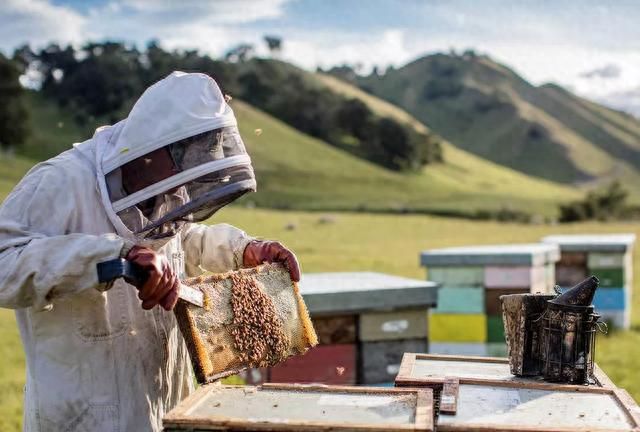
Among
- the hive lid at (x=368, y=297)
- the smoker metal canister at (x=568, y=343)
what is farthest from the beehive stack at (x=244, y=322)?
the hive lid at (x=368, y=297)

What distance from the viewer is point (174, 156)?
308 centimetres

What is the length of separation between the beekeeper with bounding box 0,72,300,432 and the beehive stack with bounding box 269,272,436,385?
2717mm

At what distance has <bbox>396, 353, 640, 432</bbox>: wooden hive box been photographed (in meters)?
2.49

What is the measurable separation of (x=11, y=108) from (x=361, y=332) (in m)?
56.4

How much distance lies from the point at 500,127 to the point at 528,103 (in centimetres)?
1867

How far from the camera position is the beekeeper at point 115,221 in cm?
304

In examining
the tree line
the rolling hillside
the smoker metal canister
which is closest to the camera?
the smoker metal canister

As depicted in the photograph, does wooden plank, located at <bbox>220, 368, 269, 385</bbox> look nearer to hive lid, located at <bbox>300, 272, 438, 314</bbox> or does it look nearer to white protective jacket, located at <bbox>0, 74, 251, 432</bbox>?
hive lid, located at <bbox>300, 272, 438, 314</bbox>

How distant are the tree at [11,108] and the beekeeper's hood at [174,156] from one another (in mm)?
56491

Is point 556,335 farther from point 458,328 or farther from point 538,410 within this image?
point 458,328

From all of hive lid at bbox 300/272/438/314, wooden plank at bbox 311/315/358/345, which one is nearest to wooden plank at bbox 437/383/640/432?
hive lid at bbox 300/272/438/314

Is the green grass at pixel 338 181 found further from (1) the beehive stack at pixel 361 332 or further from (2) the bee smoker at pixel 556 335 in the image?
(2) the bee smoker at pixel 556 335

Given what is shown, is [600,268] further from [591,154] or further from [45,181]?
[591,154]

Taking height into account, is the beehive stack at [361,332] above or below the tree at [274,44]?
below
